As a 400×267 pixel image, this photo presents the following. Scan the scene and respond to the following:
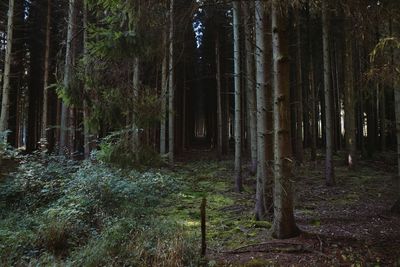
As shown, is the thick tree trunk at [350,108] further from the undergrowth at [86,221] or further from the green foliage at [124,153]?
the green foliage at [124,153]

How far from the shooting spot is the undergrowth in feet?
18.0

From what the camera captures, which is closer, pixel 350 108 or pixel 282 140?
pixel 282 140

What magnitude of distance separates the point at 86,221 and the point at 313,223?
441cm

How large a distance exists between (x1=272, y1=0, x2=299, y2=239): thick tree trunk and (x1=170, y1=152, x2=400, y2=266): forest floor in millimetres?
342

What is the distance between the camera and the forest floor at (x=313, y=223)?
17.9ft

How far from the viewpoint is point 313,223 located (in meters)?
7.32

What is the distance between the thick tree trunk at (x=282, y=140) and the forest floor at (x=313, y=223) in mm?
342

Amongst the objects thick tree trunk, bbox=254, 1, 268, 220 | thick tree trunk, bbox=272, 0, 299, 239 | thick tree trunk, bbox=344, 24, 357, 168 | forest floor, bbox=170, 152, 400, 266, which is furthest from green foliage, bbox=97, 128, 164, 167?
thick tree trunk, bbox=344, 24, 357, 168

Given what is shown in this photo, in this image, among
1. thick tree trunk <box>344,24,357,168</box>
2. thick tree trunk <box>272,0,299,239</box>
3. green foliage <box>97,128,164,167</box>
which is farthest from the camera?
thick tree trunk <box>344,24,357,168</box>

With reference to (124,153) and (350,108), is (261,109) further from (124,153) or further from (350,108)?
(350,108)

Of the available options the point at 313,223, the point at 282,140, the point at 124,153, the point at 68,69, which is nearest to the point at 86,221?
the point at 124,153

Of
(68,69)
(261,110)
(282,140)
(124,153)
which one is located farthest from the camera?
(261,110)

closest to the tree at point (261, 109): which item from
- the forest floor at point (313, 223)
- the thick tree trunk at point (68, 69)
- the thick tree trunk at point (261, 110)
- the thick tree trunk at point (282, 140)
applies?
the thick tree trunk at point (261, 110)

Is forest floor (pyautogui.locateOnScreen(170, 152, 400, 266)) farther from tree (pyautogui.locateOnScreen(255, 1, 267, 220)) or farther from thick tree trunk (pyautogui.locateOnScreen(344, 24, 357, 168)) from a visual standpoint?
thick tree trunk (pyautogui.locateOnScreen(344, 24, 357, 168))
